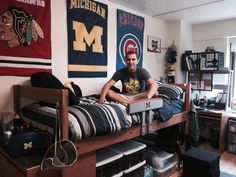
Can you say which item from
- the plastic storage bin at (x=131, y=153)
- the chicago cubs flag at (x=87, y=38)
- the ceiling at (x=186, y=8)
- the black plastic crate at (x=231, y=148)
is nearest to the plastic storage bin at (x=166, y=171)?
the plastic storage bin at (x=131, y=153)

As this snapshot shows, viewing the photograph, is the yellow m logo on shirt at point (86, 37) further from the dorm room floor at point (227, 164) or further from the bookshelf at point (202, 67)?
the dorm room floor at point (227, 164)

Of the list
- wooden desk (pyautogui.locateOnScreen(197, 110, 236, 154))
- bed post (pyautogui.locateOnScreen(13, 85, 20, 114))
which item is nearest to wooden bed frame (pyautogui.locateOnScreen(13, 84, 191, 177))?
bed post (pyautogui.locateOnScreen(13, 85, 20, 114))

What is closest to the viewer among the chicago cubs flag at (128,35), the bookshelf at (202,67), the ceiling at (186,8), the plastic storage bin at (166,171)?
the plastic storage bin at (166,171)

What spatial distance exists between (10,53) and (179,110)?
2.01 metres

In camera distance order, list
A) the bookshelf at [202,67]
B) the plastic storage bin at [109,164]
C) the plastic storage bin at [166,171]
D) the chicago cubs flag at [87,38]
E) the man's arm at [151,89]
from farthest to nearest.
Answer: the bookshelf at [202,67]
the chicago cubs flag at [87,38]
the plastic storage bin at [166,171]
the man's arm at [151,89]
the plastic storage bin at [109,164]

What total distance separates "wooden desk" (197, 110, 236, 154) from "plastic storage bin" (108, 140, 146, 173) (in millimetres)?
1595

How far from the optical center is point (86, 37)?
8.48ft

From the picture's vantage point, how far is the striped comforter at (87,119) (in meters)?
1.42

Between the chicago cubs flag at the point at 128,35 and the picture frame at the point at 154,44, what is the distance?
0.22m

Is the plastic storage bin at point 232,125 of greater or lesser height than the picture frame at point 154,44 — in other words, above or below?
below

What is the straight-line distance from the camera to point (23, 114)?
76.1 inches

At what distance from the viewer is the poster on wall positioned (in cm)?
195

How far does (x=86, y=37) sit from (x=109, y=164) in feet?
5.14

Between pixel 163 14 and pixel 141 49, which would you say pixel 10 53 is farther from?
pixel 163 14
